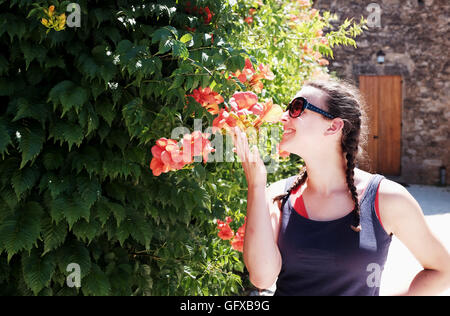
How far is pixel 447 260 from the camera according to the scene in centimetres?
139

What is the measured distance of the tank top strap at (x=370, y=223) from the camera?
1.40 metres

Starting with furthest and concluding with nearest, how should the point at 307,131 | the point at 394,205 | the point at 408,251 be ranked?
the point at 408,251, the point at 307,131, the point at 394,205

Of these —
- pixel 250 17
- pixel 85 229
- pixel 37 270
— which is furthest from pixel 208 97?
pixel 250 17

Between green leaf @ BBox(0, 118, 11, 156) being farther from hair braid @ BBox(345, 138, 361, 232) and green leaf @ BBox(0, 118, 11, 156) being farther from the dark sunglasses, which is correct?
hair braid @ BBox(345, 138, 361, 232)

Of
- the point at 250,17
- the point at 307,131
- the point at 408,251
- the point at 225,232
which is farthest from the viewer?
the point at 408,251

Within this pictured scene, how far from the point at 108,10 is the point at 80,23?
0.39 feet

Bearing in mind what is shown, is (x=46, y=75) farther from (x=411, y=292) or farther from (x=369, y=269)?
(x=411, y=292)

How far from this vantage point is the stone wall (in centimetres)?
1056

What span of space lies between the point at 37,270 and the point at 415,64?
35.4 feet

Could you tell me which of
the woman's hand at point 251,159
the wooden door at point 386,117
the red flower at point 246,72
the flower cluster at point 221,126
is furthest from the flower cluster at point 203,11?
the wooden door at point 386,117

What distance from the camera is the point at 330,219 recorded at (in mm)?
1509

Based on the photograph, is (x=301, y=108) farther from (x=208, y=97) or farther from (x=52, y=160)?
(x=52, y=160)

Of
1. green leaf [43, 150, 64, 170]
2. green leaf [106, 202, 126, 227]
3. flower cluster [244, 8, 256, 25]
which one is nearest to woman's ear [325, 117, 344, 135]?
green leaf [106, 202, 126, 227]
